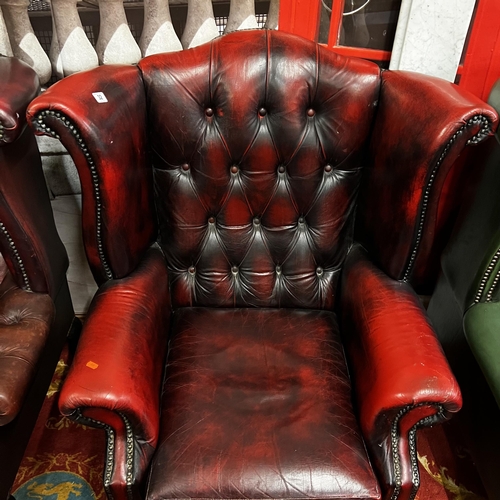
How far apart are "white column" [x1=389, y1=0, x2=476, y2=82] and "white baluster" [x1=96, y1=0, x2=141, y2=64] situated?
2.45 ft

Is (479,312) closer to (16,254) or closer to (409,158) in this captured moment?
(409,158)

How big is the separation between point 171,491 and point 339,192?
81 centimetres

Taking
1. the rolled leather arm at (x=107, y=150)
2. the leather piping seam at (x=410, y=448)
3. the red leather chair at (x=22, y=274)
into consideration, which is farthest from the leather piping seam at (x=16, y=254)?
the leather piping seam at (x=410, y=448)

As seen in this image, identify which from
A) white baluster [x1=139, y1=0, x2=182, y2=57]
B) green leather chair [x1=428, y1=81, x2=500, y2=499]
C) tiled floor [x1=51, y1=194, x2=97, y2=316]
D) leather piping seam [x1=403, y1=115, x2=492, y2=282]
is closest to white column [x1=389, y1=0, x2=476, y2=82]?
green leather chair [x1=428, y1=81, x2=500, y2=499]

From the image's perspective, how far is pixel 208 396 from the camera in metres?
1.09

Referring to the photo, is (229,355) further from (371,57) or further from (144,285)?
(371,57)

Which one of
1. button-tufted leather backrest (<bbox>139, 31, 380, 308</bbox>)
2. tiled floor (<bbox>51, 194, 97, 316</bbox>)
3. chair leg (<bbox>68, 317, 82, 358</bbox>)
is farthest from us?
tiled floor (<bbox>51, 194, 97, 316</bbox>)

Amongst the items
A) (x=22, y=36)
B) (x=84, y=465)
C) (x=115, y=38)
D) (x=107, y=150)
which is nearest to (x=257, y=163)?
(x=107, y=150)

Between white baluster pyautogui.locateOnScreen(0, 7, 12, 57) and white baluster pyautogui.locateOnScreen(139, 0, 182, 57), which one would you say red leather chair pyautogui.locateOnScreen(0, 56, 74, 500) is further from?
white baluster pyautogui.locateOnScreen(139, 0, 182, 57)

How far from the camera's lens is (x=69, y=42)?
1312mm

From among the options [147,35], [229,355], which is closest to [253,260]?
[229,355]

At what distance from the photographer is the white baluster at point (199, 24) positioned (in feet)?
4.25

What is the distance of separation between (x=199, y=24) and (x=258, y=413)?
1046 millimetres

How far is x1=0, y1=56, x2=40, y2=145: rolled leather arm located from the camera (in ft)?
3.16
